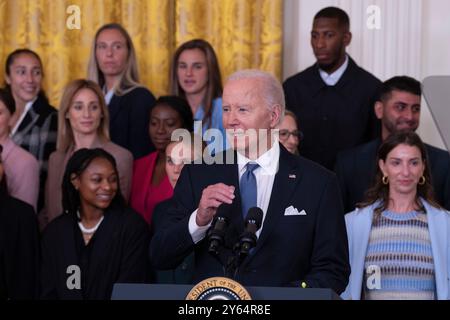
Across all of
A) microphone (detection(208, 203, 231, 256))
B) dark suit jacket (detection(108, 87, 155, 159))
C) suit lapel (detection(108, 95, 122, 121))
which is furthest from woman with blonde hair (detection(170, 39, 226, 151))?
microphone (detection(208, 203, 231, 256))

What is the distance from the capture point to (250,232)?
3.75 m

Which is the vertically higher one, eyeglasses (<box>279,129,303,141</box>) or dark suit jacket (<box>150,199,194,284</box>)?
eyeglasses (<box>279,129,303,141</box>)

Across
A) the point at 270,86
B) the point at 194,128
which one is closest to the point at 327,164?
the point at 194,128

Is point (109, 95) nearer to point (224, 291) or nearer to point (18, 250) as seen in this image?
point (18, 250)

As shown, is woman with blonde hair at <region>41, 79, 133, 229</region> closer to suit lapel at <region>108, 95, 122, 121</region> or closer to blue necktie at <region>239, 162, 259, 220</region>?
suit lapel at <region>108, 95, 122, 121</region>

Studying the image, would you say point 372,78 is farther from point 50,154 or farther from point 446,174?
point 50,154

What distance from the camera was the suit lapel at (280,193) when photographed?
13.9ft

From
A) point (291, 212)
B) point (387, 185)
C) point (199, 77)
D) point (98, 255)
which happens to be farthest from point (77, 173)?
point (291, 212)

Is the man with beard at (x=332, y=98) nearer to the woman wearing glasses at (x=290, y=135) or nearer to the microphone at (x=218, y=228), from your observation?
the woman wearing glasses at (x=290, y=135)

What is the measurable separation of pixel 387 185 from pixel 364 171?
0.35 m

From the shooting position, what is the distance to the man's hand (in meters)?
3.86

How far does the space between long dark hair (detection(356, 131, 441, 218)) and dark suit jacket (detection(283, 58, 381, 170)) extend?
0.84 m
